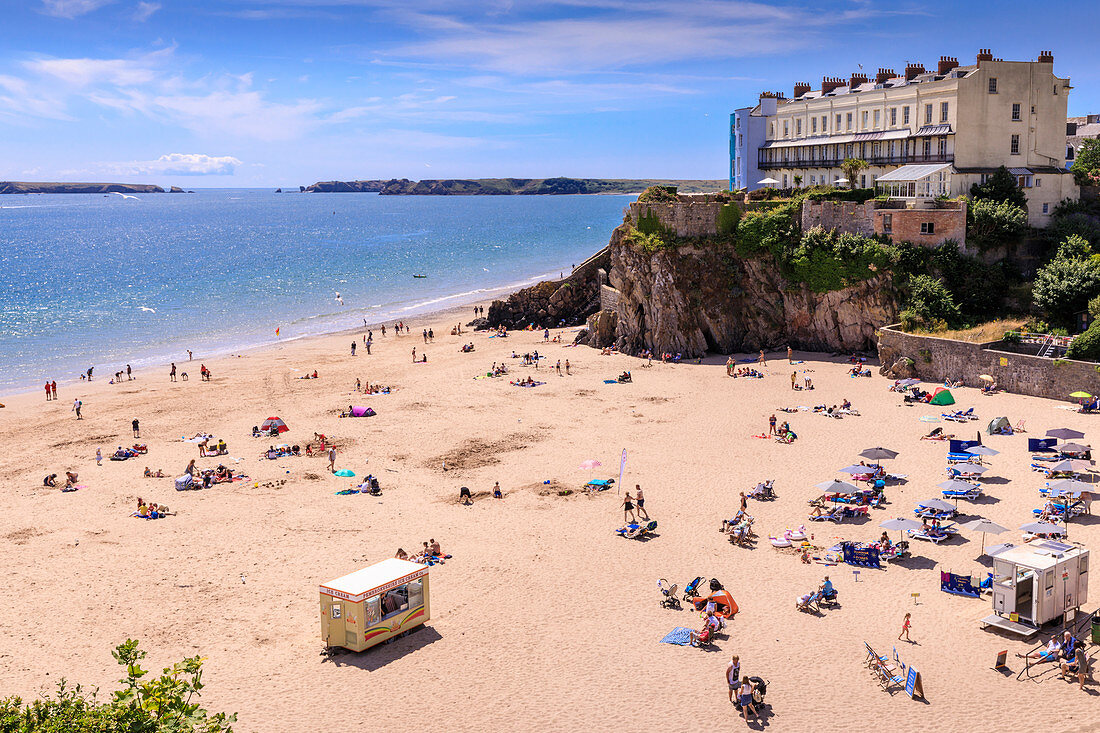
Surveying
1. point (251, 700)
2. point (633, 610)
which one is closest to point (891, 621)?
point (633, 610)

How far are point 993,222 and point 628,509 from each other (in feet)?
85.9

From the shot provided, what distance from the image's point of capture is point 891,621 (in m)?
18.2

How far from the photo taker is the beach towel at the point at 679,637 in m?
17.7

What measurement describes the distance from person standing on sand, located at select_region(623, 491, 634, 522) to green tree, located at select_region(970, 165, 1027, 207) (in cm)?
2690

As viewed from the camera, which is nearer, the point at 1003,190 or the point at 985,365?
the point at 985,365

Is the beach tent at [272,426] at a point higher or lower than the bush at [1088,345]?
lower

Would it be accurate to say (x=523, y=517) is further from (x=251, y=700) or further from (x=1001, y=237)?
(x=1001, y=237)

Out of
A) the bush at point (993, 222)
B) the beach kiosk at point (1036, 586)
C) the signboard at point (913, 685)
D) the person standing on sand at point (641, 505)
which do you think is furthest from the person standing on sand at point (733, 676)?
the bush at point (993, 222)

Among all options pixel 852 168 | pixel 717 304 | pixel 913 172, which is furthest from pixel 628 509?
pixel 852 168

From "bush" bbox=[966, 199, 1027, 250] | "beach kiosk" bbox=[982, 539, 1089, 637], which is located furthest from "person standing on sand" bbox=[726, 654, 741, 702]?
"bush" bbox=[966, 199, 1027, 250]

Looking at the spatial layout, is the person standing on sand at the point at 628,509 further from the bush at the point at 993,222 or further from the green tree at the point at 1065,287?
the bush at the point at 993,222

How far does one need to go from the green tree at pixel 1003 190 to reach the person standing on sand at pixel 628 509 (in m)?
26.9

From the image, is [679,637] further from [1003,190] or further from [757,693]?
[1003,190]

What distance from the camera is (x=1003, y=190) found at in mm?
40844
